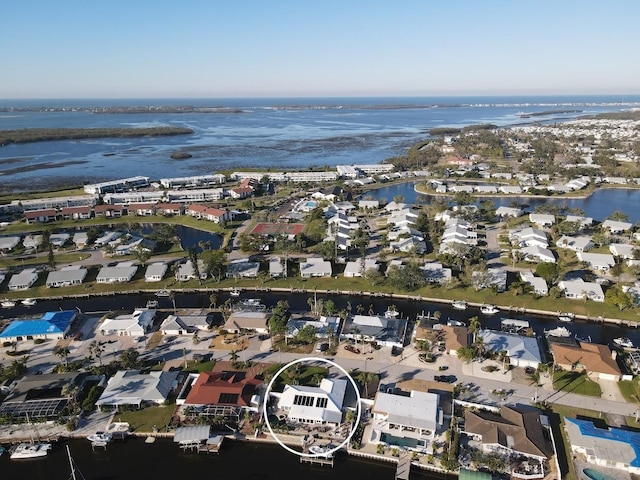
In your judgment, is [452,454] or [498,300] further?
[498,300]

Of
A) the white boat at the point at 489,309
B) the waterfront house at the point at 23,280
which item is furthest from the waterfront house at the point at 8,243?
the white boat at the point at 489,309

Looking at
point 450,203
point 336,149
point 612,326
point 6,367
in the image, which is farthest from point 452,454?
point 336,149

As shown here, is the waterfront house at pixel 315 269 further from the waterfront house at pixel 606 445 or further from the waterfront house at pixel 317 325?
the waterfront house at pixel 606 445

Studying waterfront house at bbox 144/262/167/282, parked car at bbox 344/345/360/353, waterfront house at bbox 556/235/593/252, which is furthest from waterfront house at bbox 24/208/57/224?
waterfront house at bbox 556/235/593/252

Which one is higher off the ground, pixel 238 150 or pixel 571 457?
pixel 238 150

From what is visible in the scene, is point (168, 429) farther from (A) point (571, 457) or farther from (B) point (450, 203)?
(B) point (450, 203)

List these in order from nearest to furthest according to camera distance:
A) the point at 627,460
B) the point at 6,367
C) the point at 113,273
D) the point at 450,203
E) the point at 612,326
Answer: the point at 627,460, the point at 6,367, the point at 612,326, the point at 113,273, the point at 450,203
